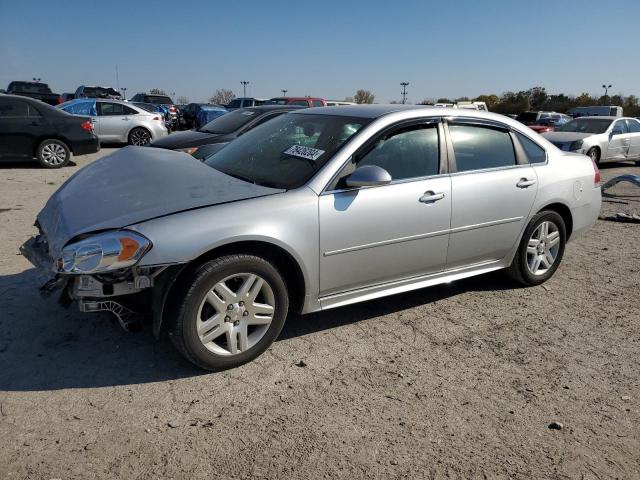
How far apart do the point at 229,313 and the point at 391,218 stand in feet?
4.22

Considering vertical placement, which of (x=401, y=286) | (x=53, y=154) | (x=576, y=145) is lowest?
(x=401, y=286)

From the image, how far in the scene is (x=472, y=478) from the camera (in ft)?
7.81

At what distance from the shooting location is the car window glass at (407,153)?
369 centimetres

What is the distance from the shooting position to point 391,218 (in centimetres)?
360

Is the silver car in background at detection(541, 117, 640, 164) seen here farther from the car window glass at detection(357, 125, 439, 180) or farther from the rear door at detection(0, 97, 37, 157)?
the rear door at detection(0, 97, 37, 157)

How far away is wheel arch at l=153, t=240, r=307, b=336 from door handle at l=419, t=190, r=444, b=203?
1.09 m

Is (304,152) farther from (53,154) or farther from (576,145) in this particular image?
(576,145)

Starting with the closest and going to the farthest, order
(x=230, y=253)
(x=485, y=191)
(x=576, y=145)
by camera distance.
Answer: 1. (x=230, y=253)
2. (x=485, y=191)
3. (x=576, y=145)

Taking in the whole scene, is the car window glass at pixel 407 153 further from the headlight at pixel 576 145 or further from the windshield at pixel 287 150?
the headlight at pixel 576 145

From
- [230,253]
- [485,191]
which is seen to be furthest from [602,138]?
[230,253]

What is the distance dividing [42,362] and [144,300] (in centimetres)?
78

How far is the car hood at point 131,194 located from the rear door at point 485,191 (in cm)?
153

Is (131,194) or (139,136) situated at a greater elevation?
(131,194)


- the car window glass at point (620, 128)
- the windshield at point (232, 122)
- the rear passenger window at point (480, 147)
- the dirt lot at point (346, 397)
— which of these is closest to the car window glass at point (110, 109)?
the windshield at point (232, 122)
